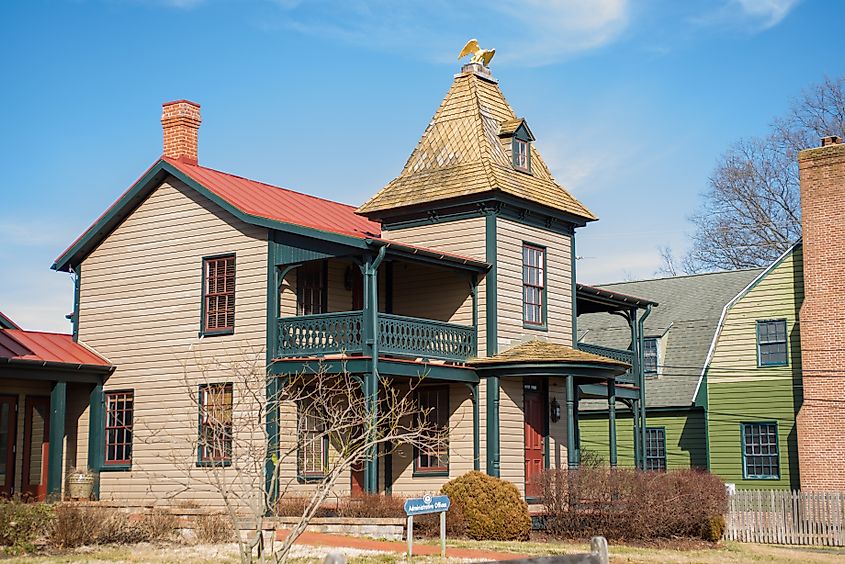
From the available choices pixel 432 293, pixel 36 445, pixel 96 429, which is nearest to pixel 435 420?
pixel 432 293

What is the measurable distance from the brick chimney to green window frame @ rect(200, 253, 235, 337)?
3883mm

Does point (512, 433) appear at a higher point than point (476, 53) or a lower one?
Result: lower

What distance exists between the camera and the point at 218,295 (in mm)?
27422

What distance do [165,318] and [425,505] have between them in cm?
1203

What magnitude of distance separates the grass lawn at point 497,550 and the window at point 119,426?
9.20 meters

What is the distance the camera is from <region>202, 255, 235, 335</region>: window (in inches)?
1070

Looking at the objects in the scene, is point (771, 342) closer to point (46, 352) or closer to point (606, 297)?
point (606, 297)

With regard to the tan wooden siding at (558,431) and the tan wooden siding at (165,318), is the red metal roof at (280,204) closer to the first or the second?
A: the tan wooden siding at (165,318)

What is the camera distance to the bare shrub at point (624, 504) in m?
23.2

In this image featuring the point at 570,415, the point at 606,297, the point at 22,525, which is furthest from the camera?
the point at 606,297

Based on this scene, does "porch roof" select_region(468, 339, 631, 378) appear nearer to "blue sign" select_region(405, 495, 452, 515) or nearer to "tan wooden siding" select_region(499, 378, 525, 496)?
"tan wooden siding" select_region(499, 378, 525, 496)

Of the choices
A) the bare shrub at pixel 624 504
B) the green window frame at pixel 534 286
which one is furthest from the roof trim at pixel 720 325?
the bare shrub at pixel 624 504

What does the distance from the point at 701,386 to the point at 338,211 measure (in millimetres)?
13379

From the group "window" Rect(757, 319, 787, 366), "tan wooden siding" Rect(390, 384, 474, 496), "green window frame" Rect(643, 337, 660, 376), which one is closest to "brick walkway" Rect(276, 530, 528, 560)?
"tan wooden siding" Rect(390, 384, 474, 496)
